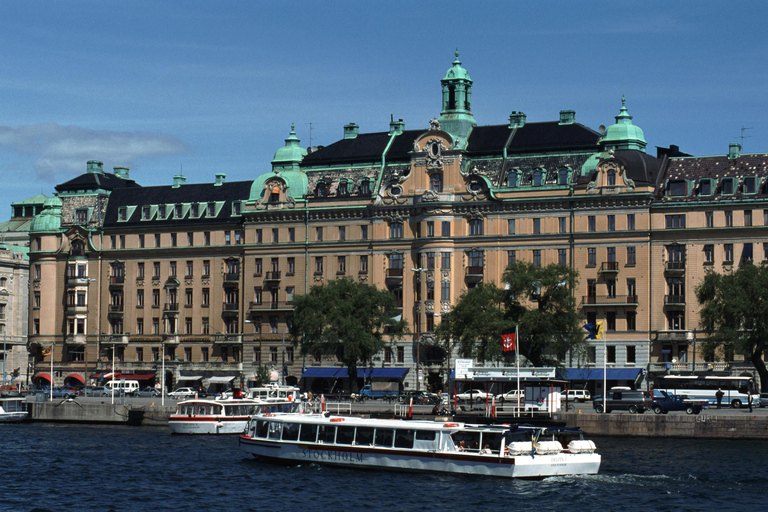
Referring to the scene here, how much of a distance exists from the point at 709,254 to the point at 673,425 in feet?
154

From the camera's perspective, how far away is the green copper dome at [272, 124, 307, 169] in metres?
184

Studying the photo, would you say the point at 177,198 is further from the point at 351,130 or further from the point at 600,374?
the point at 600,374

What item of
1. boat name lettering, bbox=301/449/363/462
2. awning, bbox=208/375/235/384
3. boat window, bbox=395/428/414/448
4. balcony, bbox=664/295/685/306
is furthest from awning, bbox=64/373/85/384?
boat window, bbox=395/428/414/448

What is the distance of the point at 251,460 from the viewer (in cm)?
10550

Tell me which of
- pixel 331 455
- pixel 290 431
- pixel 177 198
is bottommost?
pixel 331 455

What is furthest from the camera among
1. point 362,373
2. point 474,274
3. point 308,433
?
point 362,373

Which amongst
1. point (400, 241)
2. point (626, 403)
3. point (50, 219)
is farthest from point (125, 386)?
point (626, 403)

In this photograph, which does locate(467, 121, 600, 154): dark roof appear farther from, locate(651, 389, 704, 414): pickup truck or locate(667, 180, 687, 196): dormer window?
locate(651, 389, 704, 414): pickup truck

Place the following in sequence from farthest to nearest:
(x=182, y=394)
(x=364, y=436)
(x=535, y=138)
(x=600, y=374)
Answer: (x=535, y=138) → (x=182, y=394) → (x=600, y=374) → (x=364, y=436)

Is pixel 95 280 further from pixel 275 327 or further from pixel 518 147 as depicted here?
pixel 518 147

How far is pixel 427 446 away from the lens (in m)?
95.0

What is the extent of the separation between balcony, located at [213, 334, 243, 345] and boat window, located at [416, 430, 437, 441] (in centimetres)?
8989

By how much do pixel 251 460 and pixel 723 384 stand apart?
60.3 metres

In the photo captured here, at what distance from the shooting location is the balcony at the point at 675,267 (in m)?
160
